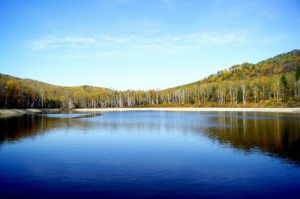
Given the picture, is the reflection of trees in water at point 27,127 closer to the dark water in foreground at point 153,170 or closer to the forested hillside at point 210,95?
the dark water in foreground at point 153,170

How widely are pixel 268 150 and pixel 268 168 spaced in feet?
18.8

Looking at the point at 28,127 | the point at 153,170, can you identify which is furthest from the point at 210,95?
the point at 153,170

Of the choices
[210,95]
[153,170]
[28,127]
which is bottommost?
[153,170]

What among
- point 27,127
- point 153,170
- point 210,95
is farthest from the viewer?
point 210,95

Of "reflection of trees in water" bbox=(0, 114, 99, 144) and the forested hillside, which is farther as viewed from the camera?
the forested hillside

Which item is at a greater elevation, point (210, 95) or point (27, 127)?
point (210, 95)

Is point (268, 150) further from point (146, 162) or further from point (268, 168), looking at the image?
point (146, 162)

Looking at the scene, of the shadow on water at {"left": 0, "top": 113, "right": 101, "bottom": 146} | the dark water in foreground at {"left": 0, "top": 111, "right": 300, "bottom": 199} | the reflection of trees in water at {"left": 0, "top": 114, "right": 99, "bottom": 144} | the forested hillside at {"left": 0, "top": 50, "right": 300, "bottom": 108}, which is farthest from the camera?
the forested hillside at {"left": 0, "top": 50, "right": 300, "bottom": 108}

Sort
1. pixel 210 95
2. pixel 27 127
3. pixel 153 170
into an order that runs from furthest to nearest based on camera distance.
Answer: pixel 210 95 → pixel 27 127 → pixel 153 170

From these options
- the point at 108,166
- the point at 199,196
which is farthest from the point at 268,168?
the point at 108,166

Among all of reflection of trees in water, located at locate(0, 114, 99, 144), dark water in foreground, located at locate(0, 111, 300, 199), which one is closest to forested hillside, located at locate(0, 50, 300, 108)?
reflection of trees in water, located at locate(0, 114, 99, 144)

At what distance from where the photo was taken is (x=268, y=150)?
2073 centimetres

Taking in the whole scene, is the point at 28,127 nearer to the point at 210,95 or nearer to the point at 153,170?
the point at 153,170

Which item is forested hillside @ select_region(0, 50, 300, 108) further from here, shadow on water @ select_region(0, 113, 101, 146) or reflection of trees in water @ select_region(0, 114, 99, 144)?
reflection of trees in water @ select_region(0, 114, 99, 144)
